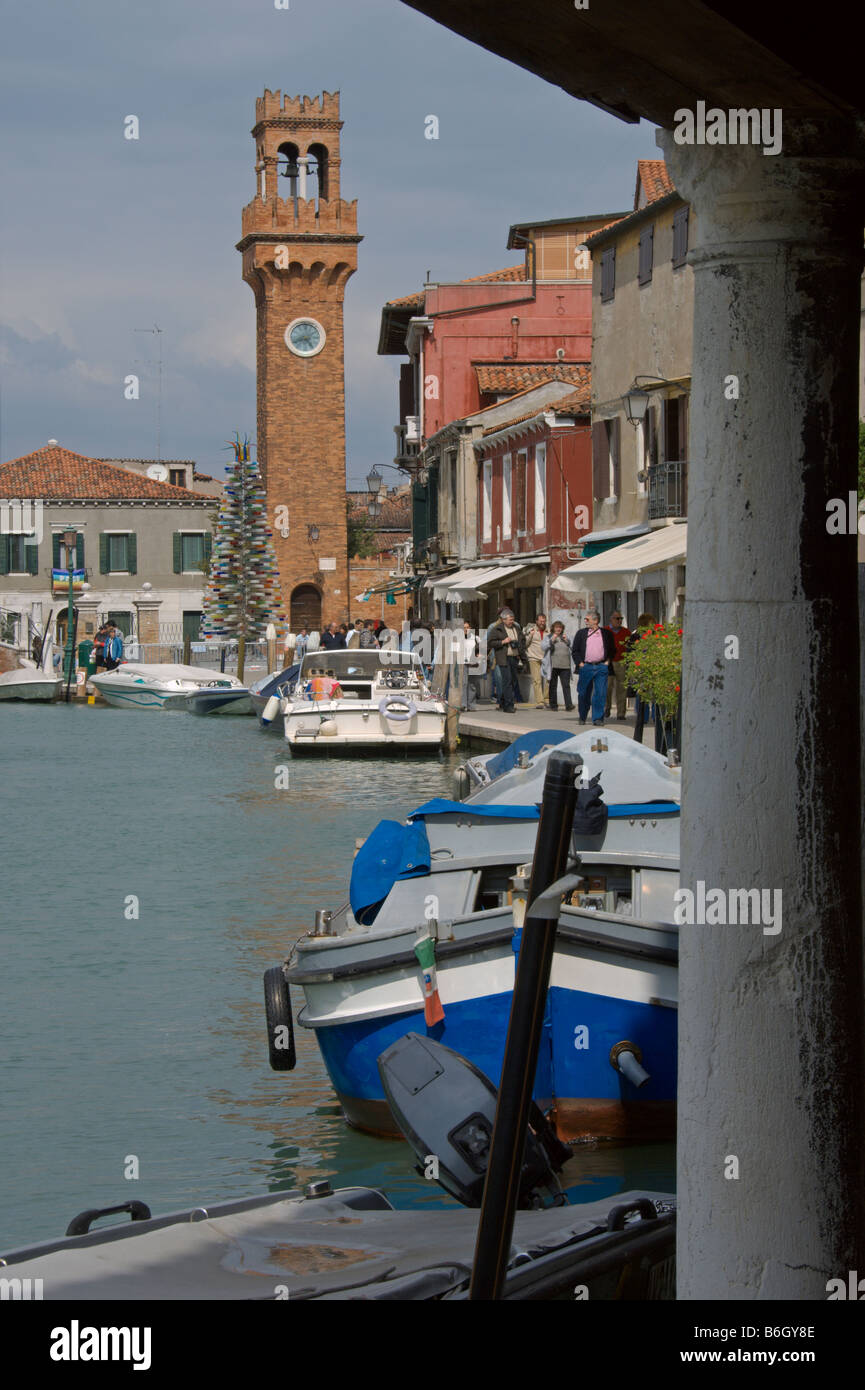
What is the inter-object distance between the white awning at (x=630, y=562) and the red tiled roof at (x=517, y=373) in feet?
54.3

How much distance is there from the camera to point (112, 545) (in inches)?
2648

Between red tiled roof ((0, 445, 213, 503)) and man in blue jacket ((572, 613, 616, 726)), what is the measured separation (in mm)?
45045

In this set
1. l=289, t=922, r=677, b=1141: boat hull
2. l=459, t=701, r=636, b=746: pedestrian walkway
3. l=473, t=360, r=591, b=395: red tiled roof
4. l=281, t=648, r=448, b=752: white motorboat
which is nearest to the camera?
l=289, t=922, r=677, b=1141: boat hull

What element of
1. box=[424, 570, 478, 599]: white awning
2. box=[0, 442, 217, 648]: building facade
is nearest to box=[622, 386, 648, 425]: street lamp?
box=[424, 570, 478, 599]: white awning

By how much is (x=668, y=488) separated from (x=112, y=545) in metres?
43.3

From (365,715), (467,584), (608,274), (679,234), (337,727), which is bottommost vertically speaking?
(337,727)

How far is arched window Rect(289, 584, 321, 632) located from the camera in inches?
2299

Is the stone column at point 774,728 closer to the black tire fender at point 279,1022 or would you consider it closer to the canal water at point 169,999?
the canal water at point 169,999

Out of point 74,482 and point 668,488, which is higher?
point 74,482

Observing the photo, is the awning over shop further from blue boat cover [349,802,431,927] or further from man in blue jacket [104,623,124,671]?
blue boat cover [349,802,431,927]

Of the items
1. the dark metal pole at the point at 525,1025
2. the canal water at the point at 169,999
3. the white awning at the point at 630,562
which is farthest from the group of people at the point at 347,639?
the dark metal pole at the point at 525,1025

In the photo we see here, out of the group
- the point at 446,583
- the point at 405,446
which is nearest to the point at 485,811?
the point at 446,583

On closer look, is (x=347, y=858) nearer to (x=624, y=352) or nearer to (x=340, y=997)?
(x=340, y=997)

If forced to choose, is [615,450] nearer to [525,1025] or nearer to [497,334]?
[497,334]
